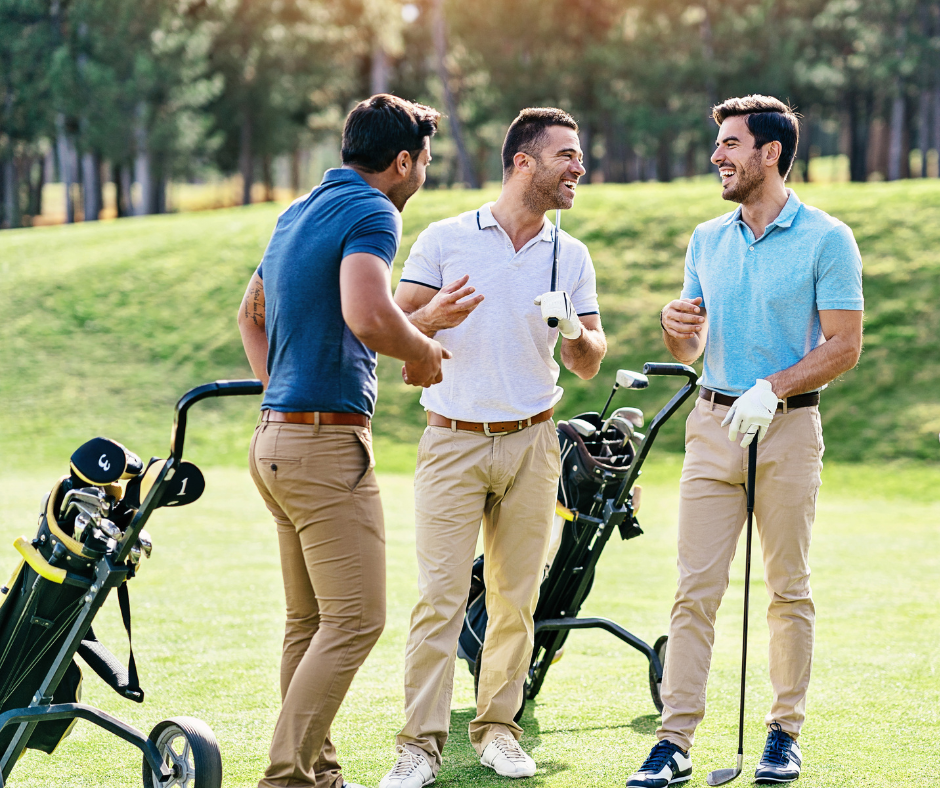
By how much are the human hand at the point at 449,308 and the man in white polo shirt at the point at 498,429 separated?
216mm

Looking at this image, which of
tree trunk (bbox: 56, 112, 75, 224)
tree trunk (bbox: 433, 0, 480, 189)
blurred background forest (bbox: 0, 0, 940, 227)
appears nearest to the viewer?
blurred background forest (bbox: 0, 0, 940, 227)

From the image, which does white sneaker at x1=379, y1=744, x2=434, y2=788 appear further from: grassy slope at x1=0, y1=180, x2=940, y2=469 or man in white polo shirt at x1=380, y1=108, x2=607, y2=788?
grassy slope at x1=0, y1=180, x2=940, y2=469

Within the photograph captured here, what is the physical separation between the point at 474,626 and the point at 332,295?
1.84 metres

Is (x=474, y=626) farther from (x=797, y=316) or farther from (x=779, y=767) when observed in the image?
(x=797, y=316)

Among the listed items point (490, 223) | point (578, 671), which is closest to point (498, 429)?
point (490, 223)

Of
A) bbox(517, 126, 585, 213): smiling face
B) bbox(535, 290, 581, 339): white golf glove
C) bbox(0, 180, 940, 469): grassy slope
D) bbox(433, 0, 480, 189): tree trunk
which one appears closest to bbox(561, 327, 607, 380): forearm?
bbox(535, 290, 581, 339): white golf glove

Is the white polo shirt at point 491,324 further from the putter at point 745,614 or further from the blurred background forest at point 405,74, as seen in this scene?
the blurred background forest at point 405,74

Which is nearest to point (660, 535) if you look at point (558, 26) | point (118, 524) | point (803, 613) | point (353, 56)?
point (803, 613)

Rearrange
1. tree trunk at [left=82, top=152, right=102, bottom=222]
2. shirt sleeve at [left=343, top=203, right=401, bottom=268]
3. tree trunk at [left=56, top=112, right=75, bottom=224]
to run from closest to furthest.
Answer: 1. shirt sleeve at [left=343, top=203, right=401, bottom=268]
2. tree trunk at [left=56, top=112, right=75, bottom=224]
3. tree trunk at [left=82, top=152, right=102, bottom=222]

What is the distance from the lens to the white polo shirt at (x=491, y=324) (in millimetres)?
3740

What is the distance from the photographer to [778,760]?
3.58 m

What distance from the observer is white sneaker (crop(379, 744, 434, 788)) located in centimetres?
343

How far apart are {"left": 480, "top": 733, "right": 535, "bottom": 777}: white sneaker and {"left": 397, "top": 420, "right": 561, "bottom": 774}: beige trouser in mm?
44

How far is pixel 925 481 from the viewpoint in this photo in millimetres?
12125
